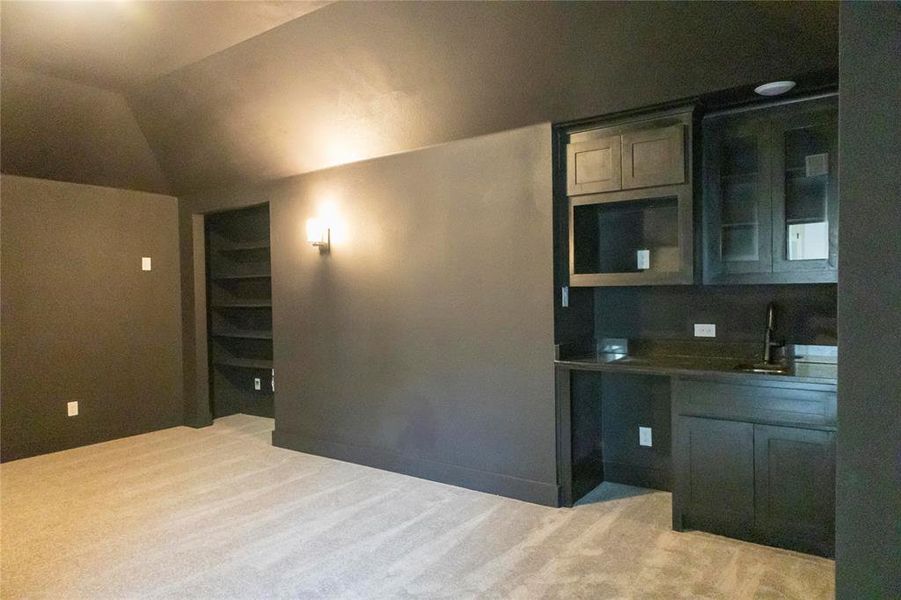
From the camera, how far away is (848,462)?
1337 mm

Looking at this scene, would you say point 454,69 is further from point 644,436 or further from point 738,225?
point 644,436

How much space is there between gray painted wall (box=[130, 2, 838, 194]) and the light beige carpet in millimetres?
2313

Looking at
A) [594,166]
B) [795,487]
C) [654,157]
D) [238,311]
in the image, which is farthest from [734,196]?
[238,311]

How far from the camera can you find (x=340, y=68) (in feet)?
11.1

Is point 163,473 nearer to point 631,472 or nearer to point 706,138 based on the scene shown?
point 631,472

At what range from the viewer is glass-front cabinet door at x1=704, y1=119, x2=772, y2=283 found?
2.93 metres

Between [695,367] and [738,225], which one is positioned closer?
[695,367]

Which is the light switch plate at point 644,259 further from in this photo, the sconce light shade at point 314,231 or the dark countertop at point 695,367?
the sconce light shade at point 314,231

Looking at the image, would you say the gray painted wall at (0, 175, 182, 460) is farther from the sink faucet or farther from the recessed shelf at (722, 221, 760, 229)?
the sink faucet

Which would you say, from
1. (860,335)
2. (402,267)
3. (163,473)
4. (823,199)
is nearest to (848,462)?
(860,335)

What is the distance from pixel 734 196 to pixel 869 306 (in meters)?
1.99

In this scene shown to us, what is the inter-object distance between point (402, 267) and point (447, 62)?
142 cm

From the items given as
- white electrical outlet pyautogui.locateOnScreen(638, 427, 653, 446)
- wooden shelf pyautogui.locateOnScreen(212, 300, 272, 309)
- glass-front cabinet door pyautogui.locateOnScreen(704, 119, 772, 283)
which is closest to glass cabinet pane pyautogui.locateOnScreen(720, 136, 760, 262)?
glass-front cabinet door pyautogui.locateOnScreen(704, 119, 772, 283)

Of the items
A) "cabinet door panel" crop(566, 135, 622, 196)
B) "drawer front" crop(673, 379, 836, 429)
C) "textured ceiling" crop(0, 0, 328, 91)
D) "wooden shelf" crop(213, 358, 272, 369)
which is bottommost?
"wooden shelf" crop(213, 358, 272, 369)
